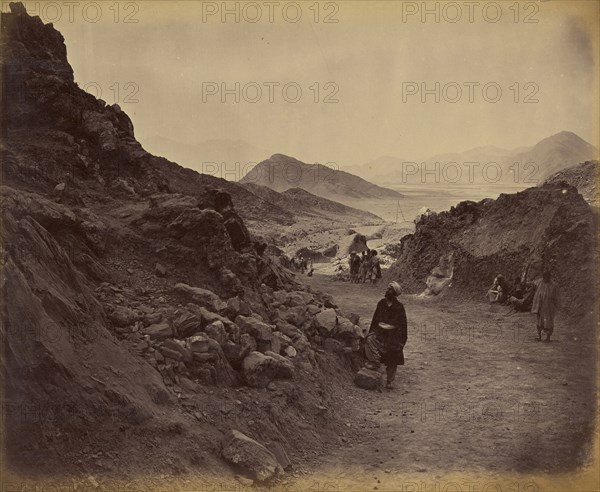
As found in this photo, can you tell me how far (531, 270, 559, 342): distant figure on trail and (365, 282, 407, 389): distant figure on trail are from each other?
147 inches

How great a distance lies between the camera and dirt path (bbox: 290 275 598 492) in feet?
17.4

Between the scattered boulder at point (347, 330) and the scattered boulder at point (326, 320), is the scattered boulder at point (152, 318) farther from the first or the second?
the scattered boulder at point (347, 330)

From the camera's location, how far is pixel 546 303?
988cm

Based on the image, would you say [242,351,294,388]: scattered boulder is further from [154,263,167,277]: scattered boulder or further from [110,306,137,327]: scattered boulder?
[154,263,167,277]: scattered boulder

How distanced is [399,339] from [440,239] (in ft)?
40.2

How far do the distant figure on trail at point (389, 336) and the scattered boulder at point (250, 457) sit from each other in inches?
137

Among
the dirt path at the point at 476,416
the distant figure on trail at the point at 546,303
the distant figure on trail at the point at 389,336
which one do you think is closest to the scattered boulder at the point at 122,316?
the dirt path at the point at 476,416

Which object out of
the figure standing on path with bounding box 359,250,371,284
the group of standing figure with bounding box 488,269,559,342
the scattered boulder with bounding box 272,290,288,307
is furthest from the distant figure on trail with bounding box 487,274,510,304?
the scattered boulder with bounding box 272,290,288,307

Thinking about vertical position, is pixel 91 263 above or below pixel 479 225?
below

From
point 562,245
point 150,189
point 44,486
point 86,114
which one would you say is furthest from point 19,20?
point 562,245

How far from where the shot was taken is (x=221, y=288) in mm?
7754

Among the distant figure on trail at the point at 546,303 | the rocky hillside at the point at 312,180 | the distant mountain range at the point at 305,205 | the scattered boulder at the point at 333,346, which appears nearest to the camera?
the scattered boulder at the point at 333,346

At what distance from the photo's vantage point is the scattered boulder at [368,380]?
782 centimetres

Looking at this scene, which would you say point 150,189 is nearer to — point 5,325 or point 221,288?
point 221,288
